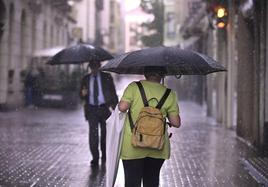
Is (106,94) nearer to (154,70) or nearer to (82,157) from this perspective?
(82,157)

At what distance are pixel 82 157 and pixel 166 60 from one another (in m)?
6.19

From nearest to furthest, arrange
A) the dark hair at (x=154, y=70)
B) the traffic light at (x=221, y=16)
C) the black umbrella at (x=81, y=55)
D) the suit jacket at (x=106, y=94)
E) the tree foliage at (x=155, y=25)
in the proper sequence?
the dark hair at (x=154, y=70) → the suit jacket at (x=106, y=94) → the black umbrella at (x=81, y=55) → the traffic light at (x=221, y=16) → the tree foliage at (x=155, y=25)

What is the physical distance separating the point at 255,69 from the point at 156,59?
331 inches

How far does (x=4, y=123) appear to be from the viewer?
19.9m

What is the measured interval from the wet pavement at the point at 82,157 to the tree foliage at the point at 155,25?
29207mm

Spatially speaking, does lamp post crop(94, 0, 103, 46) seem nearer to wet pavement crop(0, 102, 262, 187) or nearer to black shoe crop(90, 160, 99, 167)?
wet pavement crop(0, 102, 262, 187)

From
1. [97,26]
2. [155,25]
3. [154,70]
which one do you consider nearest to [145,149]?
[154,70]

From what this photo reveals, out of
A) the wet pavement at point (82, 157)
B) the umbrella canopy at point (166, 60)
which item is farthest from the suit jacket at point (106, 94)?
the umbrella canopy at point (166, 60)

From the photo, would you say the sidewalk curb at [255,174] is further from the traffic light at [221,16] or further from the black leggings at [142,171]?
the traffic light at [221,16]

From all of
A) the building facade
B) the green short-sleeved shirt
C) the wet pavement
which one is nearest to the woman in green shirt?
the green short-sleeved shirt

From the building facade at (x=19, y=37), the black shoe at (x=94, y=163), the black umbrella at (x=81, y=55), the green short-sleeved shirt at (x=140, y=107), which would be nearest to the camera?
the green short-sleeved shirt at (x=140, y=107)

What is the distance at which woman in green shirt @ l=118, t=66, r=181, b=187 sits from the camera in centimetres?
649

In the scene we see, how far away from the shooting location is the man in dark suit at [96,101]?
11375 mm

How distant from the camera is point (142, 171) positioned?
A: 21.8 feet
